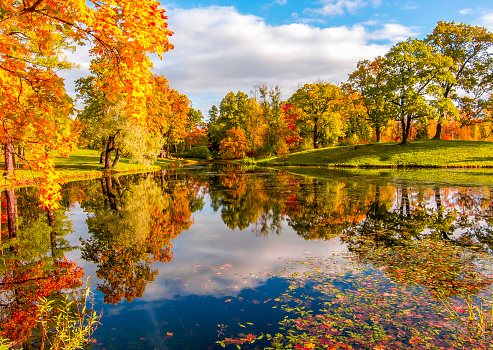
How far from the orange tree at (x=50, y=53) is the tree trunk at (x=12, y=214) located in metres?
6.75

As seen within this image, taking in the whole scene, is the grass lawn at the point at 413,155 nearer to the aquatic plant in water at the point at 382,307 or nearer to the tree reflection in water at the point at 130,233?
the tree reflection in water at the point at 130,233

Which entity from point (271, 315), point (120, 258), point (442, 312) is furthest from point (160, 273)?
point (442, 312)

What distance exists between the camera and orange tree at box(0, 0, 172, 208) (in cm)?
559

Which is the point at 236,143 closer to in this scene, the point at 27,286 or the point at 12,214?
the point at 12,214

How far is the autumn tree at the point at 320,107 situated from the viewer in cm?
5594

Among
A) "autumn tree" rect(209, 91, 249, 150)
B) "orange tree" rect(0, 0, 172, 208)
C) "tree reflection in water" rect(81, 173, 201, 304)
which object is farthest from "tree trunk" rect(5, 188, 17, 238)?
"autumn tree" rect(209, 91, 249, 150)

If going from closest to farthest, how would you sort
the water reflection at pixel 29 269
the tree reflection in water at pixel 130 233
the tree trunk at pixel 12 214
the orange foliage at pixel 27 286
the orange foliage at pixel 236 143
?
1. the orange foliage at pixel 27 286
2. the water reflection at pixel 29 269
3. the tree reflection in water at pixel 130 233
4. the tree trunk at pixel 12 214
5. the orange foliage at pixel 236 143

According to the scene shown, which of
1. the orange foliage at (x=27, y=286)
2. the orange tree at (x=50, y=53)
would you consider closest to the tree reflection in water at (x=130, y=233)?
the orange foliage at (x=27, y=286)

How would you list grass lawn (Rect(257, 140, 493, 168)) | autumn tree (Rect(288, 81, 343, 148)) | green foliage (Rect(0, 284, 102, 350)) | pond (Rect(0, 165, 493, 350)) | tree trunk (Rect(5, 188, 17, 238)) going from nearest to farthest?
green foliage (Rect(0, 284, 102, 350)) < pond (Rect(0, 165, 493, 350)) < tree trunk (Rect(5, 188, 17, 238)) < grass lawn (Rect(257, 140, 493, 168)) < autumn tree (Rect(288, 81, 343, 148))

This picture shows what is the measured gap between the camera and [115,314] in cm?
632

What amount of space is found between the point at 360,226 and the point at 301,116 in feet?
152

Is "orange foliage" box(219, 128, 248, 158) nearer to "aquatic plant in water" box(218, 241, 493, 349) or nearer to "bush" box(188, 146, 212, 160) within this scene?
"bush" box(188, 146, 212, 160)

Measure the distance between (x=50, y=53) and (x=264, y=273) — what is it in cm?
724

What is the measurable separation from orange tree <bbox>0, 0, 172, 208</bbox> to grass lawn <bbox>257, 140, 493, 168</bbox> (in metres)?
42.0
